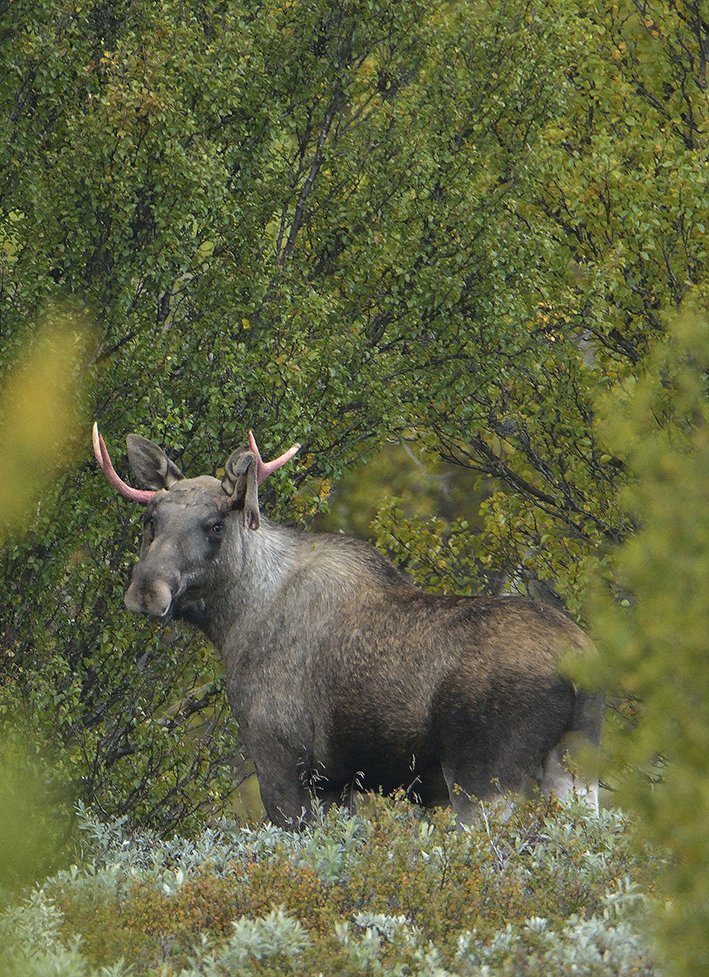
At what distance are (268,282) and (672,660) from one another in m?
8.80

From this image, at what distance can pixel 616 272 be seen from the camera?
15.1m

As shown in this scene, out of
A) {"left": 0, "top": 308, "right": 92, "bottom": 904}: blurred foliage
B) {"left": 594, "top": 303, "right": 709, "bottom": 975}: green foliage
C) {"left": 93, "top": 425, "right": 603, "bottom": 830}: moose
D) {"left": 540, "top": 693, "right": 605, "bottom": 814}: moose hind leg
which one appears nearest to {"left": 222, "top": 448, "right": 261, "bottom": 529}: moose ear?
{"left": 93, "top": 425, "right": 603, "bottom": 830}: moose

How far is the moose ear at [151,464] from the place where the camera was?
10185mm

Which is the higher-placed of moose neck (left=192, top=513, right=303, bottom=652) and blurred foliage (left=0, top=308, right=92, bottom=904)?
moose neck (left=192, top=513, right=303, bottom=652)

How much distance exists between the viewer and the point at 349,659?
942 centimetres

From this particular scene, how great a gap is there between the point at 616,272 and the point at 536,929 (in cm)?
925

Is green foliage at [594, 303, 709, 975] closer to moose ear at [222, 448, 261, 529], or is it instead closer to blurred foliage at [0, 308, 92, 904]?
moose ear at [222, 448, 261, 529]

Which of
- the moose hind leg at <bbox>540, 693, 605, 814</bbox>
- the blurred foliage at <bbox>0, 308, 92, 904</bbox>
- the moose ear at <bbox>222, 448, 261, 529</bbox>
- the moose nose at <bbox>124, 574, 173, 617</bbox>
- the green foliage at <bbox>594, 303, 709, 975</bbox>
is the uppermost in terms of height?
the green foliage at <bbox>594, 303, 709, 975</bbox>

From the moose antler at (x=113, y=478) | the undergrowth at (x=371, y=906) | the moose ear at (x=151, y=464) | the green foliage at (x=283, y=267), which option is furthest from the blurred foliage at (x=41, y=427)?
the undergrowth at (x=371, y=906)

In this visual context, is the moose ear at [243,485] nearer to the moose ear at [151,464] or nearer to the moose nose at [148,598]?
the moose ear at [151,464]

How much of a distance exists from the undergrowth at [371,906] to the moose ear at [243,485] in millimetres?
2137

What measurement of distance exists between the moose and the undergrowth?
410mm

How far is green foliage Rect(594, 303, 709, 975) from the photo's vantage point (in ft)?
15.2

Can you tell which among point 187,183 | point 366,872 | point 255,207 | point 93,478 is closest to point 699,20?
point 255,207
